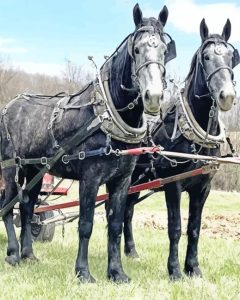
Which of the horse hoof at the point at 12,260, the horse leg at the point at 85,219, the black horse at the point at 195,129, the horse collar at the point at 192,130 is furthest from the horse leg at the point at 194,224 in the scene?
the horse hoof at the point at 12,260

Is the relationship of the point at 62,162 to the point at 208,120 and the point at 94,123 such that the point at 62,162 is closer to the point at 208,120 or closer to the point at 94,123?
the point at 94,123

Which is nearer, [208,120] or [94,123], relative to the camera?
[94,123]

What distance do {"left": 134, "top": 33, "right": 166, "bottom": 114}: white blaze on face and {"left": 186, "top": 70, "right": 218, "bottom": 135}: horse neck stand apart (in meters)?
0.91

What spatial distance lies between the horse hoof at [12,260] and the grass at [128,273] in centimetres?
8

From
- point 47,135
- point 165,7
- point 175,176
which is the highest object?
point 165,7

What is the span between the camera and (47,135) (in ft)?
21.6

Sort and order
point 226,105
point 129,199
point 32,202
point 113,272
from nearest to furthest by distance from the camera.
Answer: point 226,105, point 113,272, point 32,202, point 129,199

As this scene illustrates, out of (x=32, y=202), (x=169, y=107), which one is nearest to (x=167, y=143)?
(x=169, y=107)

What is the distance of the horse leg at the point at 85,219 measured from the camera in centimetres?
590

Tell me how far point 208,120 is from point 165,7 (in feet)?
4.36

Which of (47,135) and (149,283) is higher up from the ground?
(47,135)

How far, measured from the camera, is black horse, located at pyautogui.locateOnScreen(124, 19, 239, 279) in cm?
607

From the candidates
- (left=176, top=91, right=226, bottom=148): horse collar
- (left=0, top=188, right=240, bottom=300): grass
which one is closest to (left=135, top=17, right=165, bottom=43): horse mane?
(left=176, top=91, right=226, bottom=148): horse collar

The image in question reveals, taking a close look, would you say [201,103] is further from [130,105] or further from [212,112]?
[130,105]
